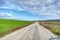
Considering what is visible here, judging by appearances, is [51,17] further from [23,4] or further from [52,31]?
[23,4]

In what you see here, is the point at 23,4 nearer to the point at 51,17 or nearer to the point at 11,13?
the point at 11,13

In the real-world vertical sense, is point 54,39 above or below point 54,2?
below

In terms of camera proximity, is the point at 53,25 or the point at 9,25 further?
the point at 53,25

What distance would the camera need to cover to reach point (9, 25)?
566 cm

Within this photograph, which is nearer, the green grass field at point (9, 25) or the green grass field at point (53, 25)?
the green grass field at point (9, 25)

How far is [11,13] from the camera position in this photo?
556cm

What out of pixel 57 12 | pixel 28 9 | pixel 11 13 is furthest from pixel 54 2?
pixel 11 13

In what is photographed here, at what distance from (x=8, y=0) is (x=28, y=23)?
0.73m

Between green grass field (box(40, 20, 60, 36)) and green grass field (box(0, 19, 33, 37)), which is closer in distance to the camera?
green grass field (box(0, 19, 33, 37))

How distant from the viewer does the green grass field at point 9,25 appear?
5.58 meters

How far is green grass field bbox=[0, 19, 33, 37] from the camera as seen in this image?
5.58 meters

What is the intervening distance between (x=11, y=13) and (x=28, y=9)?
1.34 feet

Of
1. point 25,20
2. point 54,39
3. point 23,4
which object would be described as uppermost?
point 23,4

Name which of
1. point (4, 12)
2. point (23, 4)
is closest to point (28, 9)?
point (23, 4)
